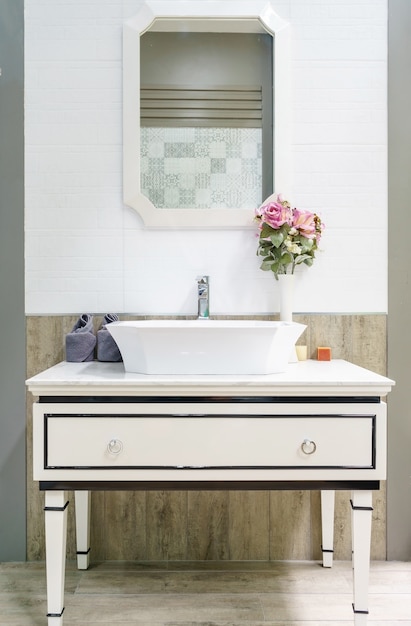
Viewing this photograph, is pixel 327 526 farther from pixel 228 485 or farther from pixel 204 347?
pixel 204 347

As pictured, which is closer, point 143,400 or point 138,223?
point 143,400

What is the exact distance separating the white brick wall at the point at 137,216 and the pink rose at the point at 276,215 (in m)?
0.15

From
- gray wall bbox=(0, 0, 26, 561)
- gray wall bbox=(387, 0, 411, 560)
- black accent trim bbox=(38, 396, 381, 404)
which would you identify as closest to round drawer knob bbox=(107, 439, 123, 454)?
black accent trim bbox=(38, 396, 381, 404)

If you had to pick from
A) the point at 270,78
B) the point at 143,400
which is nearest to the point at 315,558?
the point at 143,400

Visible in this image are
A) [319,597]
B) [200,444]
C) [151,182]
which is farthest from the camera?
[151,182]

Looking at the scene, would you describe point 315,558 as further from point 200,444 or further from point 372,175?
point 372,175

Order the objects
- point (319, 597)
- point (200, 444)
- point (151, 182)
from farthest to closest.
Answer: point (151, 182) → point (319, 597) → point (200, 444)

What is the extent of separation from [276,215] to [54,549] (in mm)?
1279

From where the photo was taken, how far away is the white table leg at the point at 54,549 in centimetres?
154

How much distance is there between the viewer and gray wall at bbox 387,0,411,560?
208cm

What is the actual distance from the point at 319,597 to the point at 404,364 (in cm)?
89

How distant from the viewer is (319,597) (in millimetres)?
1845

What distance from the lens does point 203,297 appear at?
200 cm

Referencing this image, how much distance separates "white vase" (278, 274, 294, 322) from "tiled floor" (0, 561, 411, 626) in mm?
935
